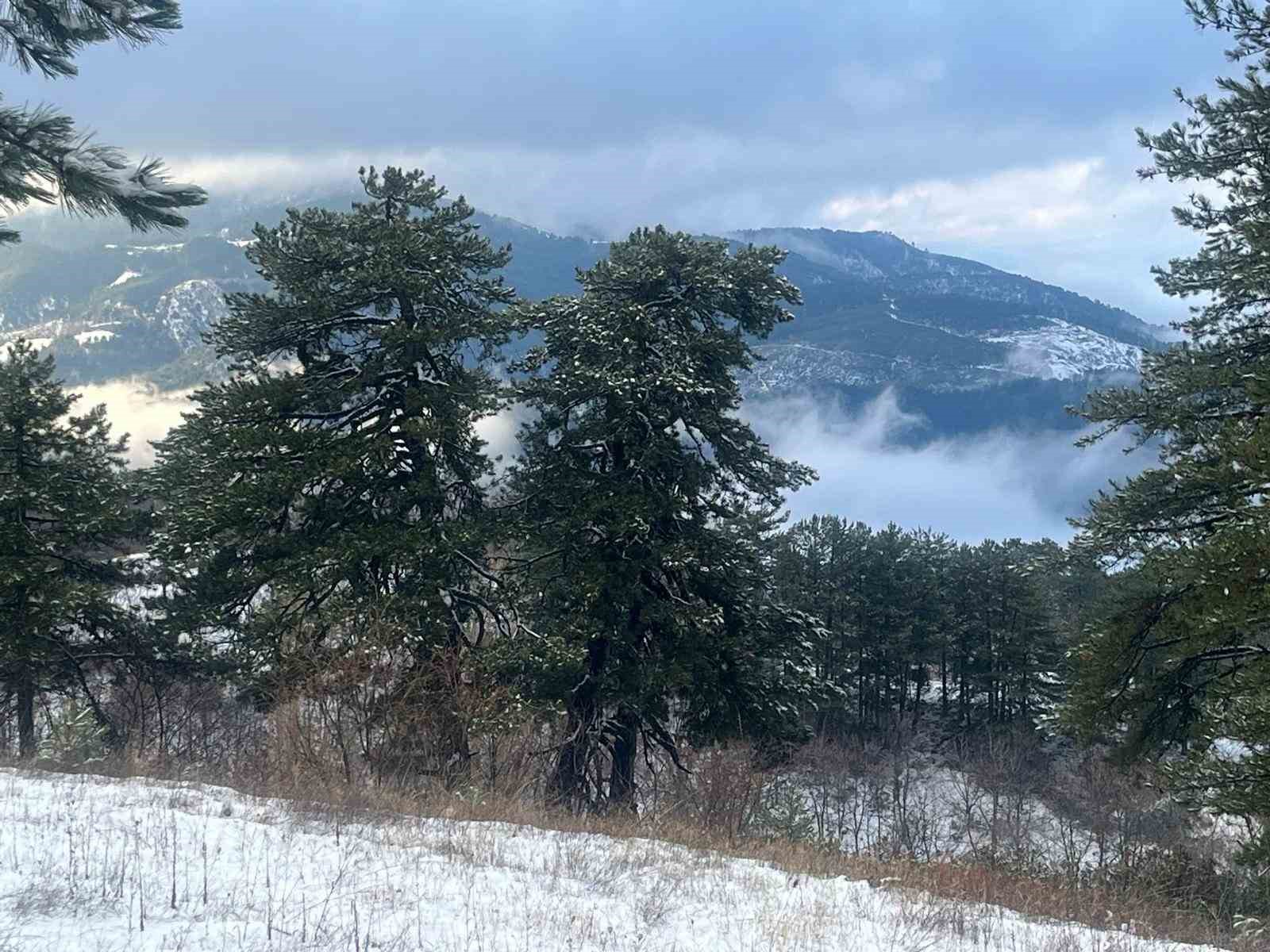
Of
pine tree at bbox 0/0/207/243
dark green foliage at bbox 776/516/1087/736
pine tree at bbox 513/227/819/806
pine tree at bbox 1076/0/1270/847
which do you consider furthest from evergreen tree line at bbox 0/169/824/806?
dark green foliage at bbox 776/516/1087/736

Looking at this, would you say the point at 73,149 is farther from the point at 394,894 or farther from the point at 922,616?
the point at 922,616

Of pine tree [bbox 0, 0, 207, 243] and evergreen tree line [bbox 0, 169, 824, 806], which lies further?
evergreen tree line [bbox 0, 169, 824, 806]

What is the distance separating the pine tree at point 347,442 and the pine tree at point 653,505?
5.67 ft

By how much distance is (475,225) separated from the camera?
19.7 m

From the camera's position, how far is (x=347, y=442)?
55.8 ft

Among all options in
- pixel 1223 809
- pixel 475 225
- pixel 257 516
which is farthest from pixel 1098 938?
pixel 475 225

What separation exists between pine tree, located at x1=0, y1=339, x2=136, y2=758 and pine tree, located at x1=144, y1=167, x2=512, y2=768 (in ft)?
9.97

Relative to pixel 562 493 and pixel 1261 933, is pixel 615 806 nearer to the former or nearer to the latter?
pixel 562 493

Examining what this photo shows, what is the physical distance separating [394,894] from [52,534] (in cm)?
1949

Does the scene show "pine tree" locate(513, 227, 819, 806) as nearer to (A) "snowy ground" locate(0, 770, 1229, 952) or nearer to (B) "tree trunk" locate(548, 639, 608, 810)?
(B) "tree trunk" locate(548, 639, 608, 810)

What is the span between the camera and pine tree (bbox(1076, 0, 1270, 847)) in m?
10.6

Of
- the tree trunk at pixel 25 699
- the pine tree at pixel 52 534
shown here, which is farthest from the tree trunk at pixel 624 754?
the tree trunk at pixel 25 699

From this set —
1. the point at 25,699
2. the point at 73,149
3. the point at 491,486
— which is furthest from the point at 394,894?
the point at 25,699

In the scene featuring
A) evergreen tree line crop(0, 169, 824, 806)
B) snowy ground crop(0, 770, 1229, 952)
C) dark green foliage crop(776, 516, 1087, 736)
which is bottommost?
dark green foliage crop(776, 516, 1087, 736)
